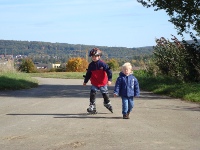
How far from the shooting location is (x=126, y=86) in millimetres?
8914

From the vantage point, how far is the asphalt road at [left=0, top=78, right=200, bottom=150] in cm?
613

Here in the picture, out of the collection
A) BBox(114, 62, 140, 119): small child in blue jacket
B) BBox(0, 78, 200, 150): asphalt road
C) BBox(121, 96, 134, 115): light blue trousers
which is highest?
BBox(114, 62, 140, 119): small child in blue jacket

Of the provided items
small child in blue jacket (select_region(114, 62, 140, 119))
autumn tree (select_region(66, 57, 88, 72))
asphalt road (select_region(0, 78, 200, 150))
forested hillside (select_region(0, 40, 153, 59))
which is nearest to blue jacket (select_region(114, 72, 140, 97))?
small child in blue jacket (select_region(114, 62, 140, 119))

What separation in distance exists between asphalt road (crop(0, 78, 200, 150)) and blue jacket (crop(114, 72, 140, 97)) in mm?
564

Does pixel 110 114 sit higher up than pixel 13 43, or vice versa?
pixel 13 43

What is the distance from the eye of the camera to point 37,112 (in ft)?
32.8

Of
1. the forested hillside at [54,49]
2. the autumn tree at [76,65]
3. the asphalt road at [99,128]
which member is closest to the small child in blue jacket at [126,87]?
the asphalt road at [99,128]

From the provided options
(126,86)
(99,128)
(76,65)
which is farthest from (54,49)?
(99,128)

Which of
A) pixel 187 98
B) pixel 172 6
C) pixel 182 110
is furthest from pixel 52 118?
pixel 172 6

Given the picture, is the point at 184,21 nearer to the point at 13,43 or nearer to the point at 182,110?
the point at 182,110

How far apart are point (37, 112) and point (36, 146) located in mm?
4013

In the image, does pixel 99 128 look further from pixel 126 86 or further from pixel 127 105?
pixel 126 86

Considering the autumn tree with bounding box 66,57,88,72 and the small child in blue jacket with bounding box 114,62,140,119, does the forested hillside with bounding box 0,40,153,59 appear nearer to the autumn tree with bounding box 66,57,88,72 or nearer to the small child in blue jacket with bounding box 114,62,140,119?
the autumn tree with bounding box 66,57,88,72

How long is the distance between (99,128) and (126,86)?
67.8 inches
